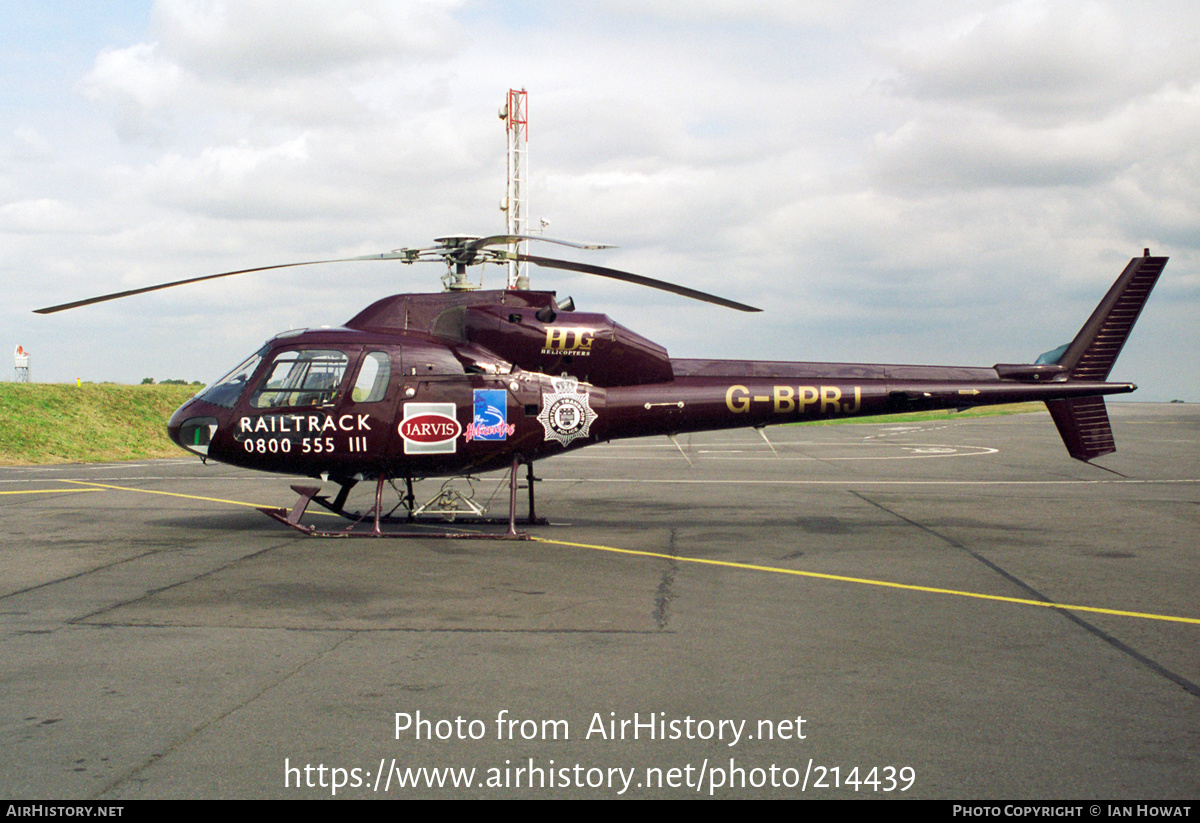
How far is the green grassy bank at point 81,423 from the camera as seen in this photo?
34.8 meters

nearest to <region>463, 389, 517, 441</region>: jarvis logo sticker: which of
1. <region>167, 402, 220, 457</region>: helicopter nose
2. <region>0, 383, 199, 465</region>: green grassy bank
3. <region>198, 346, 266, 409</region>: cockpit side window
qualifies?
<region>198, 346, 266, 409</region>: cockpit side window

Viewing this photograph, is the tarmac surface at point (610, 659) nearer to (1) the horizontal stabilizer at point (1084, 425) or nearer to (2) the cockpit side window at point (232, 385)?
(1) the horizontal stabilizer at point (1084, 425)

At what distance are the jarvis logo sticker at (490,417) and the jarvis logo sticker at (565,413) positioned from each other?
58 cm

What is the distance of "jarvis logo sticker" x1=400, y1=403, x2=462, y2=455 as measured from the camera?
47.0ft

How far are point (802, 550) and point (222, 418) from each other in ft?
29.0

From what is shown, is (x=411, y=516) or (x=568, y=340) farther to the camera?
(x=411, y=516)

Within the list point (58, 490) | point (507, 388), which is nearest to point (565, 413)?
point (507, 388)

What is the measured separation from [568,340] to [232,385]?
528 cm

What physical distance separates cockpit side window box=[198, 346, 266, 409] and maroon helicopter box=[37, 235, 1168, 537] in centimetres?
3

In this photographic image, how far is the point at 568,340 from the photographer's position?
14836 mm

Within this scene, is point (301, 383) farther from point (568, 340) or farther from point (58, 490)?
point (58, 490)

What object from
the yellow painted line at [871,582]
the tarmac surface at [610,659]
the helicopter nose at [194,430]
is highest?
the helicopter nose at [194,430]

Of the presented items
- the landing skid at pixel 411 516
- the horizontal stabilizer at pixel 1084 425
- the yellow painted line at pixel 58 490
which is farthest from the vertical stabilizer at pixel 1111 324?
the yellow painted line at pixel 58 490
